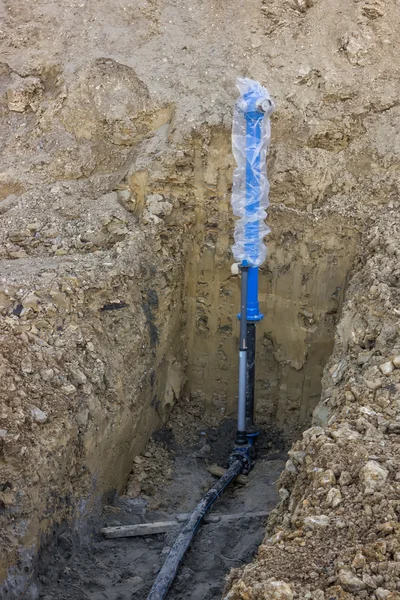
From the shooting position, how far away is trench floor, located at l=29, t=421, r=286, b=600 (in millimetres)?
4062

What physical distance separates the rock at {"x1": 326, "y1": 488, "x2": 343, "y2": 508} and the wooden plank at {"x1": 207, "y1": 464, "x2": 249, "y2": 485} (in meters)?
2.66

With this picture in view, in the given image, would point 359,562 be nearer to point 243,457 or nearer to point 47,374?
point 47,374

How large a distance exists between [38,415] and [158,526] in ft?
4.22

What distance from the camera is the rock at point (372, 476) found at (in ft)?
8.95

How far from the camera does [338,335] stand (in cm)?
480

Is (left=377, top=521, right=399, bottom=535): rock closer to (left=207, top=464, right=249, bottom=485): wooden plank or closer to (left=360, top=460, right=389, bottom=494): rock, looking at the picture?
(left=360, top=460, right=389, bottom=494): rock

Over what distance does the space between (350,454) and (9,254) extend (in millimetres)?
3677

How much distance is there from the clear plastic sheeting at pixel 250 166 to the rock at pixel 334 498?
280 centimetres

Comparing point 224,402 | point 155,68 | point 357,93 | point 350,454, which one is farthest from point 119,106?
point 350,454

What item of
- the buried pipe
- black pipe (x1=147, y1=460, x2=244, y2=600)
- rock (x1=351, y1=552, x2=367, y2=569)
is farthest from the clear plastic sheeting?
rock (x1=351, y1=552, x2=367, y2=569)

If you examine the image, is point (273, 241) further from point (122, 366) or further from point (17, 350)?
point (17, 350)

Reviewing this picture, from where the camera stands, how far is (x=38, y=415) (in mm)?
4176

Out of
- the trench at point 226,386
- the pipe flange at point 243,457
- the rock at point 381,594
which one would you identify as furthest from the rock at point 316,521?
the pipe flange at point 243,457

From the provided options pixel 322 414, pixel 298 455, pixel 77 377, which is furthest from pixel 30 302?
pixel 298 455
